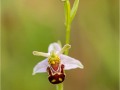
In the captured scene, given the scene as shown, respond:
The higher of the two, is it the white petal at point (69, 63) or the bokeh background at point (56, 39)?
the bokeh background at point (56, 39)

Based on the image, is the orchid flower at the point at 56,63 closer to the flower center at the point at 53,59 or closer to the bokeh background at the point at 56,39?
the flower center at the point at 53,59

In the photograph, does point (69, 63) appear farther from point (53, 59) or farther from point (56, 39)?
point (56, 39)

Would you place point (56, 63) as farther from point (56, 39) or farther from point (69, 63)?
point (56, 39)

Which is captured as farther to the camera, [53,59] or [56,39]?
[56,39]

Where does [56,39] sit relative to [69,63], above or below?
above

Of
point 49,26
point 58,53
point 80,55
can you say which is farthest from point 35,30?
point 58,53

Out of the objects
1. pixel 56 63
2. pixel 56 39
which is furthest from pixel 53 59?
pixel 56 39

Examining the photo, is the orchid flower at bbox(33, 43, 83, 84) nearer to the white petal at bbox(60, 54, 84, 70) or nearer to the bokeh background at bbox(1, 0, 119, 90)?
the white petal at bbox(60, 54, 84, 70)

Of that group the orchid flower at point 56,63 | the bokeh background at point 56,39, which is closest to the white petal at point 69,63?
the orchid flower at point 56,63

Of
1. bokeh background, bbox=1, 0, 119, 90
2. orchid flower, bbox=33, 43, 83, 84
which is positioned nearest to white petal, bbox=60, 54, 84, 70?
orchid flower, bbox=33, 43, 83, 84
